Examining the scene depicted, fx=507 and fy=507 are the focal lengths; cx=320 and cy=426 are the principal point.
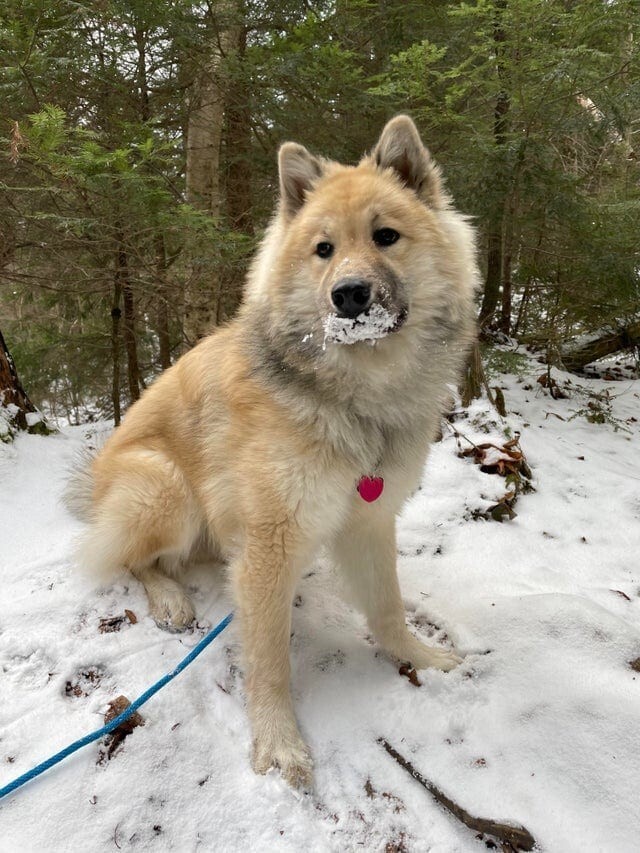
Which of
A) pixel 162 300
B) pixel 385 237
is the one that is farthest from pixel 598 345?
pixel 385 237

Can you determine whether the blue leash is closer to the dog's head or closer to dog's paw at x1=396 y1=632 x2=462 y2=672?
dog's paw at x1=396 y1=632 x2=462 y2=672

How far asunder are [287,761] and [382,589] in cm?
78

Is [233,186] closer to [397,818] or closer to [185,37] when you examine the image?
[185,37]

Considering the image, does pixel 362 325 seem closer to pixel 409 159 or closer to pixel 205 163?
pixel 409 159

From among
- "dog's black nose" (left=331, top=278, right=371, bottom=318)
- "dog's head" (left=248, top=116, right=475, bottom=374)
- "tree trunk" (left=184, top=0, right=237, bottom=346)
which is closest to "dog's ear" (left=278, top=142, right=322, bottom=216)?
"dog's head" (left=248, top=116, right=475, bottom=374)

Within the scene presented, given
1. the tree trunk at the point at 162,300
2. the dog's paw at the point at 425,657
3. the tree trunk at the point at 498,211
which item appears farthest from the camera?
the tree trunk at the point at 162,300

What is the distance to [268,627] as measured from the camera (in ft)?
6.18

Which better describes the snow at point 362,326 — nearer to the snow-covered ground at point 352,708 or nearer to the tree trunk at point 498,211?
the snow-covered ground at point 352,708

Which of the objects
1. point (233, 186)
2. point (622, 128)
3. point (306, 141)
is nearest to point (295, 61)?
point (306, 141)

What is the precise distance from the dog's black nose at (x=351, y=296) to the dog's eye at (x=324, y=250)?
328 mm

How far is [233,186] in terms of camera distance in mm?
6191

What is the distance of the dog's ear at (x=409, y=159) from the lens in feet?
7.16

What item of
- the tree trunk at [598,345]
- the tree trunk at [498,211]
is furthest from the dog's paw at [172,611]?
the tree trunk at [598,345]

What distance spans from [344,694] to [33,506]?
2259mm
